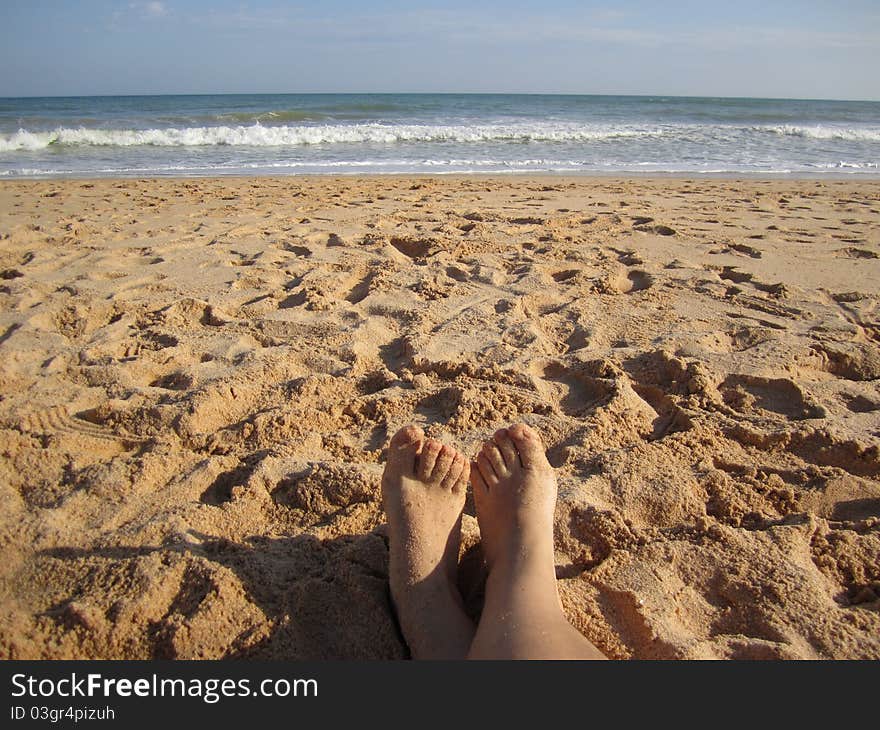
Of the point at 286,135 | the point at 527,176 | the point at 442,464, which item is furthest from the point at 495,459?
the point at 286,135

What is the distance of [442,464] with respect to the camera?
1.69 metres

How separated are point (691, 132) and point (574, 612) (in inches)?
630

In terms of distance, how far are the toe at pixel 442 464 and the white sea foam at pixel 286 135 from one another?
12.5m

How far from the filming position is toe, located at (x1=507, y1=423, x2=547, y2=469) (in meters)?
1.67

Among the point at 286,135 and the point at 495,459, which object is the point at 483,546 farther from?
the point at 286,135

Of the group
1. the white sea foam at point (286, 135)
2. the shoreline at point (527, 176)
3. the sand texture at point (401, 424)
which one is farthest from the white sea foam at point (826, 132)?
the sand texture at point (401, 424)

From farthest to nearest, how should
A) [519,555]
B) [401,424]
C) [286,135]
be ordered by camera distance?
[286,135] → [401,424] → [519,555]

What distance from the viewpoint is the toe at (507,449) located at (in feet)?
5.52

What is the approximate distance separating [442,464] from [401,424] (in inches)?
14.4

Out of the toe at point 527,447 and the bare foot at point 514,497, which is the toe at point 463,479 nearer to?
the bare foot at point 514,497

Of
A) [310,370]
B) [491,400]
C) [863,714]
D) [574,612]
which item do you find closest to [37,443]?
[310,370]

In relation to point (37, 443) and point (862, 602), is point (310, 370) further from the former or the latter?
point (862, 602)

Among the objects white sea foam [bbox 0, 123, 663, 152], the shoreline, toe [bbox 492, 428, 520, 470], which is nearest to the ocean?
white sea foam [bbox 0, 123, 663, 152]

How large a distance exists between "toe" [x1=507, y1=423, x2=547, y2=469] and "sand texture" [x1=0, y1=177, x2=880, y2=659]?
119 millimetres
